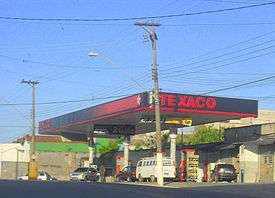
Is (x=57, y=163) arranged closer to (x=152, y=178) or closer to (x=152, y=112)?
(x=152, y=112)

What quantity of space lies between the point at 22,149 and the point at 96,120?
1724 inches

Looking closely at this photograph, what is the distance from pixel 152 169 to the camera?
2080 inches

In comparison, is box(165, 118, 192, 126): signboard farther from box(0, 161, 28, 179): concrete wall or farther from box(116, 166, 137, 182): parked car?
box(0, 161, 28, 179): concrete wall

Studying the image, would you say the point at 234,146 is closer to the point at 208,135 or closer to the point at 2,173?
the point at 208,135

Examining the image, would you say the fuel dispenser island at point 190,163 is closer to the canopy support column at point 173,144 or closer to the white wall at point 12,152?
the canopy support column at point 173,144

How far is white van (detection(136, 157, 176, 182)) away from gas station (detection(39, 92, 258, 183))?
6.13 feet

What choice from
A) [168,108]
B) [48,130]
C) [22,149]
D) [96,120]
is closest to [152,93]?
[168,108]

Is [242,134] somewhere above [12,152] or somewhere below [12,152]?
above

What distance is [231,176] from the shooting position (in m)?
51.0

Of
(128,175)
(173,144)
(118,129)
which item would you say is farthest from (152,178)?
(118,129)

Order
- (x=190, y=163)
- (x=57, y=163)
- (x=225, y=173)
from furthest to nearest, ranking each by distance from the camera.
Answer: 1. (x=57, y=163)
2. (x=190, y=163)
3. (x=225, y=173)

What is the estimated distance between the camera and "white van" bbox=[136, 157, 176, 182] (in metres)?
51.1

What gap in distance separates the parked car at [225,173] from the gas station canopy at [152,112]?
444 centimetres

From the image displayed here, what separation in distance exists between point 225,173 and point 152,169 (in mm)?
6025
